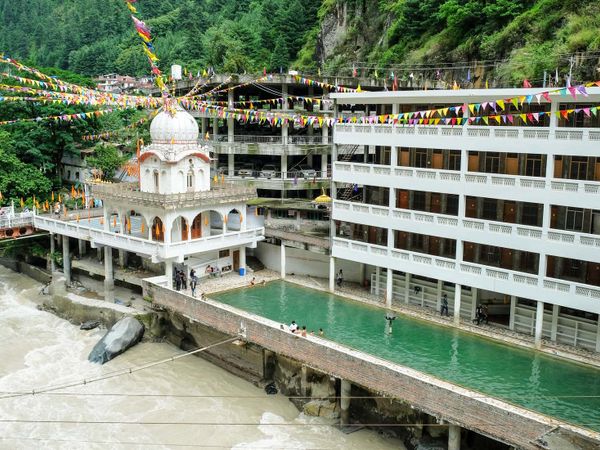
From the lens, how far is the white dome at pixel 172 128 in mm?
41000

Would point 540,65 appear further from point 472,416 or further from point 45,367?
point 45,367

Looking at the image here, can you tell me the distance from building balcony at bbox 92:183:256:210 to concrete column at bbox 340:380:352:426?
16.4m

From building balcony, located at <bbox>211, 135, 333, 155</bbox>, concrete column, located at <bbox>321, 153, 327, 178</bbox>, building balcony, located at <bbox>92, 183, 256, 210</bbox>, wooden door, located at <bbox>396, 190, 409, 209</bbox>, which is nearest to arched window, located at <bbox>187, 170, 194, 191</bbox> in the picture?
building balcony, located at <bbox>92, 183, 256, 210</bbox>

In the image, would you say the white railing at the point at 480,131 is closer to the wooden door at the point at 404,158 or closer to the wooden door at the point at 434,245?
the wooden door at the point at 404,158

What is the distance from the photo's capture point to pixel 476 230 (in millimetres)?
31031

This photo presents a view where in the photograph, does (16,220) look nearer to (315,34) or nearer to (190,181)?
(190,181)

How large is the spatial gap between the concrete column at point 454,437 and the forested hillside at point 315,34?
27640 millimetres

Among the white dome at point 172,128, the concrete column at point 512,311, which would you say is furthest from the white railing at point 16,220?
the concrete column at point 512,311

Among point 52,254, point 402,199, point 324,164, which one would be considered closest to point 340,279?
point 402,199

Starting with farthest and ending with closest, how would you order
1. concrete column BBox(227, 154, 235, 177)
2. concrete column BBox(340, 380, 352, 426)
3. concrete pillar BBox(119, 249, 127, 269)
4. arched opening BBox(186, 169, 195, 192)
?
concrete column BBox(227, 154, 235, 177)
concrete pillar BBox(119, 249, 127, 269)
arched opening BBox(186, 169, 195, 192)
concrete column BBox(340, 380, 352, 426)

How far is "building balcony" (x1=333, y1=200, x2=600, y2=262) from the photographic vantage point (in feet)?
90.7

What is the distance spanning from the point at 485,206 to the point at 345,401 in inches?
458

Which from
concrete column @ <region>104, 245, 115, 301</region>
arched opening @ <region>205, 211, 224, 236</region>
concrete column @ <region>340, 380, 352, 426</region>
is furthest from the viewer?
arched opening @ <region>205, 211, 224, 236</region>

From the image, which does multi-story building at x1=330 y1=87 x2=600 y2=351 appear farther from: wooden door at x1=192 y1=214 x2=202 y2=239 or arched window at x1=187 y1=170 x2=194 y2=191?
arched window at x1=187 y1=170 x2=194 y2=191
